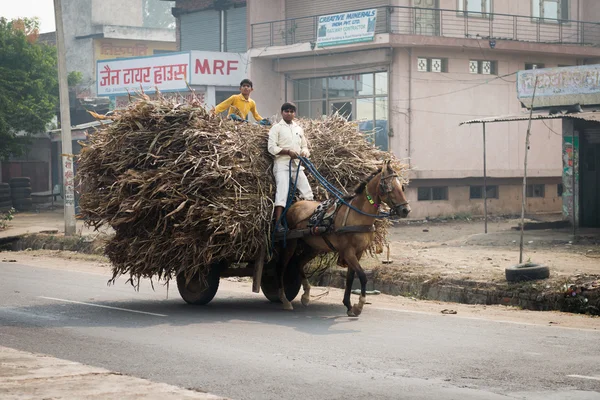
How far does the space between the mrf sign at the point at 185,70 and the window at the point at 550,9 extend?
37.1 feet

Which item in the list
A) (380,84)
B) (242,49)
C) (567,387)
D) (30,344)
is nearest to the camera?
(567,387)

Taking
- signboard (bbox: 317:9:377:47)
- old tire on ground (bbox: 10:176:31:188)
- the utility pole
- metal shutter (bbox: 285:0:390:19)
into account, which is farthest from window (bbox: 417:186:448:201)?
old tire on ground (bbox: 10:176:31:188)

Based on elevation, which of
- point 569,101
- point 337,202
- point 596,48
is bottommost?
point 337,202

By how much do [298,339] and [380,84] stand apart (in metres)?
23.1

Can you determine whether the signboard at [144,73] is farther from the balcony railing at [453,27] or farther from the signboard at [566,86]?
the signboard at [566,86]

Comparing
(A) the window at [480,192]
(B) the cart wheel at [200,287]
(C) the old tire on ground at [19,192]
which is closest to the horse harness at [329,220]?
(B) the cart wheel at [200,287]

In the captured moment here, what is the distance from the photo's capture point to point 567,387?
7.88 metres

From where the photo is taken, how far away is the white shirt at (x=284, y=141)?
1296 cm

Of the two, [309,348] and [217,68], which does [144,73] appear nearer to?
[217,68]

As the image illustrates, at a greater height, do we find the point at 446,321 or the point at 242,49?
the point at 242,49

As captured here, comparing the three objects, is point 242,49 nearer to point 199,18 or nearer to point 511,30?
point 199,18

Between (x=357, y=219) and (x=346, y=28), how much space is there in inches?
799

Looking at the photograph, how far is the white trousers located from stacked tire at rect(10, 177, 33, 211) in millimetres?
30459

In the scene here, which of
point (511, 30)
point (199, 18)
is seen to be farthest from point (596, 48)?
point (199, 18)
